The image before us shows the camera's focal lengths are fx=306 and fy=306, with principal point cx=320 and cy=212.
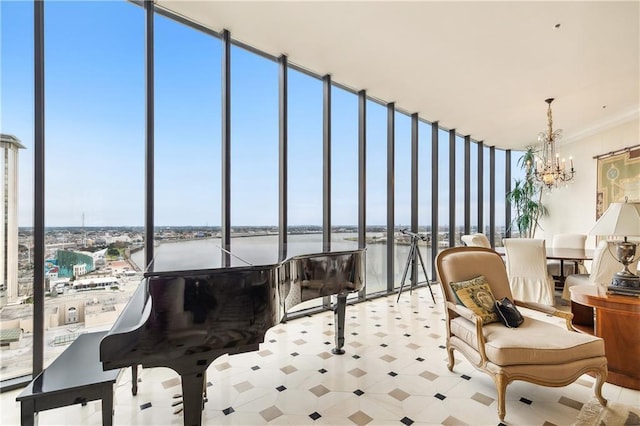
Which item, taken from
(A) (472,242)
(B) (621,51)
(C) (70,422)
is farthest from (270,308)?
(B) (621,51)

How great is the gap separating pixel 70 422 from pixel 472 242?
4.97 m

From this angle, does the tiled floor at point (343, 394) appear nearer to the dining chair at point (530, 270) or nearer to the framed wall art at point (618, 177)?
the dining chair at point (530, 270)

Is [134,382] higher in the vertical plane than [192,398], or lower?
lower

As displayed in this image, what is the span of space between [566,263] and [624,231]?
3294 millimetres

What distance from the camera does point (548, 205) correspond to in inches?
299

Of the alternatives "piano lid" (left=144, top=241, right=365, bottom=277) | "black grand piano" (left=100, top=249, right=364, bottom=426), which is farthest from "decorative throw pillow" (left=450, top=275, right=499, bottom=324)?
"black grand piano" (left=100, top=249, right=364, bottom=426)

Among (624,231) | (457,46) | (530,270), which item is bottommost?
(530,270)

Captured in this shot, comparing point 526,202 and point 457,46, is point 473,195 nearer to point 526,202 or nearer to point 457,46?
point 526,202

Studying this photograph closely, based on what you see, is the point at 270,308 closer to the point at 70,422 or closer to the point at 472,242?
the point at 70,422

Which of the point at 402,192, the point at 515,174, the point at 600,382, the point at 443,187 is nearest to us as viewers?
the point at 600,382

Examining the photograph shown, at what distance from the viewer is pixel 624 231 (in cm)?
237

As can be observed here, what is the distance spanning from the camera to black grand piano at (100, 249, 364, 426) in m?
1.46

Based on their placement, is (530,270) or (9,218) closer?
(9,218)

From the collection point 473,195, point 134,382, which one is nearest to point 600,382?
point 134,382
